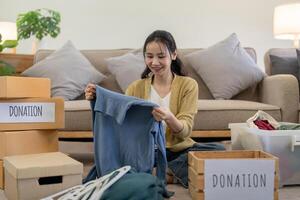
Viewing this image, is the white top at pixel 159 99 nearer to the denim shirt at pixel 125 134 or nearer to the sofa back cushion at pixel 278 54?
the denim shirt at pixel 125 134

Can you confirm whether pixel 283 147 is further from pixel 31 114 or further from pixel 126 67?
pixel 126 67

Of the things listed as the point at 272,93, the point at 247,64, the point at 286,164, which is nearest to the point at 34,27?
the point at 247,64

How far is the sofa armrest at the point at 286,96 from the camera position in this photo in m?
2.14

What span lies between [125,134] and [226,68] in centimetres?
117

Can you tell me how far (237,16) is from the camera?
3.82m

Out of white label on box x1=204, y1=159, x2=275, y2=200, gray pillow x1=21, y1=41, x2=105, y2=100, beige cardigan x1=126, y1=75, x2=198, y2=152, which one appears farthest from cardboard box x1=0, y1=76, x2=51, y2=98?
white label on box x1=204, y1=159, x2=275, y2=200

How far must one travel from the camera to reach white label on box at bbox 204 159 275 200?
135cm

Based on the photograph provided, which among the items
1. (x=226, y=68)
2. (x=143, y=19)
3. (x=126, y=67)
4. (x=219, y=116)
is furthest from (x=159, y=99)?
(x=143, y=19)

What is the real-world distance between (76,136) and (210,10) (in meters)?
2.21

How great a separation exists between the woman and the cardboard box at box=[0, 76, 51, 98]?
1.24 feet

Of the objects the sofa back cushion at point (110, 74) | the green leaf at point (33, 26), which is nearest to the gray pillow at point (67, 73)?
the sofa back cushion at point (110, 74)

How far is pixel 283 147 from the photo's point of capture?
163cm

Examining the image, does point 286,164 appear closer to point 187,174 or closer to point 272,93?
point 187,174

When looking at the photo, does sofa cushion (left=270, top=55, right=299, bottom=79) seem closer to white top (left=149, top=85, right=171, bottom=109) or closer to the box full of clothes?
the box full of clothes
